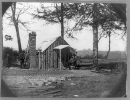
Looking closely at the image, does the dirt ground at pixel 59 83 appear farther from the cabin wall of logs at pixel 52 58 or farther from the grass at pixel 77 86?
the cabin wall of logs at pixel 52 58

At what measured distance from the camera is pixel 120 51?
5.92 metres

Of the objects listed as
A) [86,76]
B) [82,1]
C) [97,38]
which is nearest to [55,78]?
[86,76]

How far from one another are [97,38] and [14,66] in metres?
2.17

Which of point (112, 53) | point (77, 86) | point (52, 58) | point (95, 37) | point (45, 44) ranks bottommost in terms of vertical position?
point (77, 86)

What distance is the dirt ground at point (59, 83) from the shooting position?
5.84 m

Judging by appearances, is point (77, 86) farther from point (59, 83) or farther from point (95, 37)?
point (95, 37)

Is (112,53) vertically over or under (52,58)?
over

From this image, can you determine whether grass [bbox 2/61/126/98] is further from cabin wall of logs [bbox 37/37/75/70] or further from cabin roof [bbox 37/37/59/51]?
cabin roof [bbox 37/37/59/51]

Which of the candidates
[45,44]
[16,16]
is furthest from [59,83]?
[16,16]

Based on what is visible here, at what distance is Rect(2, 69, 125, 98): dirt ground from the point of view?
584 cm

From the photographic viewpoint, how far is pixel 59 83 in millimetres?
5914

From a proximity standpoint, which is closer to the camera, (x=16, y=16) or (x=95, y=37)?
(x=16, y=16)

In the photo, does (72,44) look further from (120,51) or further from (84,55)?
(120,51)

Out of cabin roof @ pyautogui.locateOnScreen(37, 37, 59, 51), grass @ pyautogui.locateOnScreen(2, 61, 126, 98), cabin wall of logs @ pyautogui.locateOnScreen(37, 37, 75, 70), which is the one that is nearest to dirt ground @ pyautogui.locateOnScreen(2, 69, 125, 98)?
grass @ pyautogui.locateOnScreen(2, 61, 126, 98)
